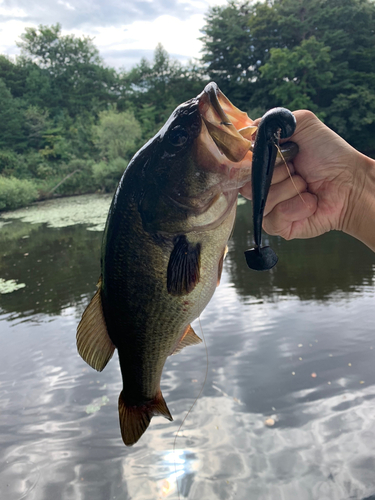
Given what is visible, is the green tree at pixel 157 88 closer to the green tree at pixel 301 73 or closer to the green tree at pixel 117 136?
the green tree at pixel 117 136

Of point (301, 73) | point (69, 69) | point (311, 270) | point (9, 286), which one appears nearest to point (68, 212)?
point (9, 286)

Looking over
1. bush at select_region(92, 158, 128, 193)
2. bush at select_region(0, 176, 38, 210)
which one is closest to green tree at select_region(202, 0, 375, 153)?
bush at select_region(92, 158, 128, 193)

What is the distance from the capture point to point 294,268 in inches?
283

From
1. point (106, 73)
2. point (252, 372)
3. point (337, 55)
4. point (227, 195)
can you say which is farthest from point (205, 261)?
point (106, 73)

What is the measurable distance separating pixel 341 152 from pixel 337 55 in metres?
26.1

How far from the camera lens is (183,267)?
1.19 metres

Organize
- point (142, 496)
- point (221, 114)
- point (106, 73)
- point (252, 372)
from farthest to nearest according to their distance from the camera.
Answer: point (106, 73)
point (252, 372)
point (142, 496)
point (221, 114)

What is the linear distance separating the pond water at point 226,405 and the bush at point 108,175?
16.9 metres

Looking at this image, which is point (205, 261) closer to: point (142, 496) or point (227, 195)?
point (227, 195)

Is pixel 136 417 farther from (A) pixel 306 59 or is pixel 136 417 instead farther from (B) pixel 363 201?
(A) pixel 306 59

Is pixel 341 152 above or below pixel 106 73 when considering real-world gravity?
below

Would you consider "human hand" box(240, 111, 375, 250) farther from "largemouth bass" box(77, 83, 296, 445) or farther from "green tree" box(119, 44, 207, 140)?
"green tree" box(119, 44, 207, 140)

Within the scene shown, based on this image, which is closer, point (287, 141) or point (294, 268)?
point (287, 141)

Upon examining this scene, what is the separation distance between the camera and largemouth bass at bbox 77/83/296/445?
121 cm
